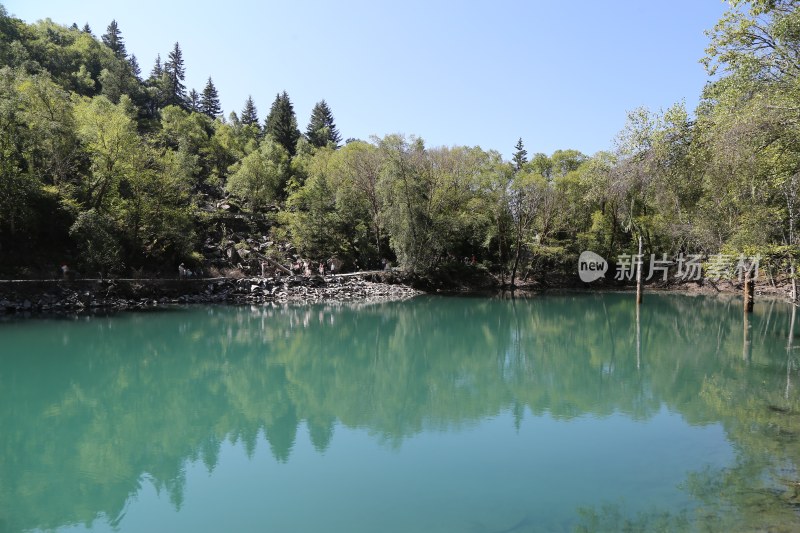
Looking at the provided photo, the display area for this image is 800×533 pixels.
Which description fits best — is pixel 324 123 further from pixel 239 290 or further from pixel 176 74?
pixel 239 290

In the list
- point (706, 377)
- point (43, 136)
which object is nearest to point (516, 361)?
point (706, 377)

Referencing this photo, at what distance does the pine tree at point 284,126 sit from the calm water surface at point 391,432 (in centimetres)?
4751

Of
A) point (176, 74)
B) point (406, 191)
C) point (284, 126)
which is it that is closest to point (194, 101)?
point (176, 74)

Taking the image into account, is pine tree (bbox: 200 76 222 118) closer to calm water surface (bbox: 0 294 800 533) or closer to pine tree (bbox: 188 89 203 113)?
pine tree (bbox: 188 89 203 113)

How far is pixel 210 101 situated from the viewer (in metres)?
85.1

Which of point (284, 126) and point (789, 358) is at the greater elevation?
point (284, 126)

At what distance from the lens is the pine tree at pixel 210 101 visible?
3337 inches

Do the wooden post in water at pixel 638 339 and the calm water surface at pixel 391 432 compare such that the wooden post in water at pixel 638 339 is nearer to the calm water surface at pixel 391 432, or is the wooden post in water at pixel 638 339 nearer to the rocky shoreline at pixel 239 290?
the calm water surface at pixel 391 432

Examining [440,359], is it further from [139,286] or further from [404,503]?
[139,286]

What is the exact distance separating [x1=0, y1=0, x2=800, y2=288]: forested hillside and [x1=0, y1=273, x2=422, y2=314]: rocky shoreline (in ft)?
5.74

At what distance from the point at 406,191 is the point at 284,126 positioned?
36.3m

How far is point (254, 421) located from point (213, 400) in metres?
2.18

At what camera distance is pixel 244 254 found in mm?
36312

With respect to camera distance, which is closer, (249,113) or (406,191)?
(406,191)
